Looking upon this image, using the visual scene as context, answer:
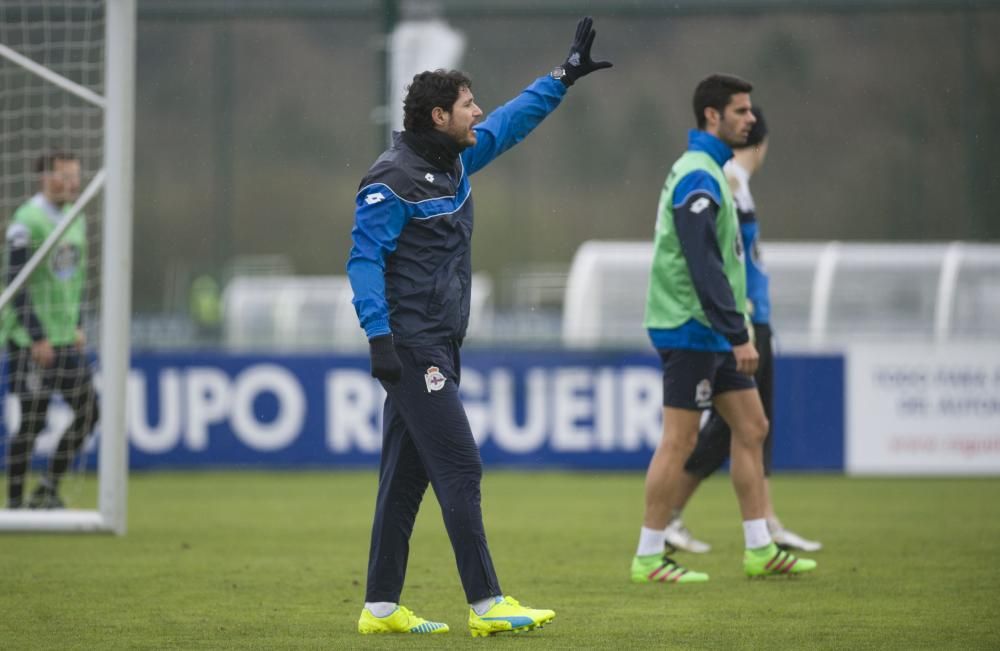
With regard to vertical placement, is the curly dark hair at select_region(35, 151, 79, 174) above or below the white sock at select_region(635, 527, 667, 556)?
above

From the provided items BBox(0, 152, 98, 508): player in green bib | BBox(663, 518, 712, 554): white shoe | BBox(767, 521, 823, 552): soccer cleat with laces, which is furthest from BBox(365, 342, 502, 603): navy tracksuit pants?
BBox(0, 152, 98, 508): player in green bib

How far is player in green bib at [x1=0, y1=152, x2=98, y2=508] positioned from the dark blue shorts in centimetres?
456

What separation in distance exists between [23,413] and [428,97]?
18.9 feet

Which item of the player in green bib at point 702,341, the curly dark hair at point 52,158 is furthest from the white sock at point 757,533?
the curly dark hair at point 52,158

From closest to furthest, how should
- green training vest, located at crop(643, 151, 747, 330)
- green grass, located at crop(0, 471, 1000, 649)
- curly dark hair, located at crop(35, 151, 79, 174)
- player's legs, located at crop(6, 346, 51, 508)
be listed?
green grass, located at crop(0, 471, 1000, 649)
green training vest, located at crop(643, 151, 747, 330)
curly dark hair, located at crop(35, 151, 79, 174)
player's legs, located at crop(6, 346, 51, 508)

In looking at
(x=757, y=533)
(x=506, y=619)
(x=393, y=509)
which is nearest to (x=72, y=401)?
(x=757, y=533)

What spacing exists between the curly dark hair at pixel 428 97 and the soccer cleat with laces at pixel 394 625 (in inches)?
70.2

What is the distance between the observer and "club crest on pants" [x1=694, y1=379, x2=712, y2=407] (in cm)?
779

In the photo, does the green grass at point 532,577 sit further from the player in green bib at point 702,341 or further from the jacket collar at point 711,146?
the jacket collar at point 711,146

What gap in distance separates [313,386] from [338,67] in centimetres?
723

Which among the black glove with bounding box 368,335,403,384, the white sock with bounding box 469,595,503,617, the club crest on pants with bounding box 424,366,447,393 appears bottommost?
the white sock with bounding box 469,595,503,617

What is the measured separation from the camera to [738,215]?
8617 mm

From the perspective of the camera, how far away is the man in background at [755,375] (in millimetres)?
8617

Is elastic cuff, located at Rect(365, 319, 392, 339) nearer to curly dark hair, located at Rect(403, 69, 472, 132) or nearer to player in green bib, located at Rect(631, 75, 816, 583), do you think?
curly dark hair, located at Rect(403, 69, 472, 132)
